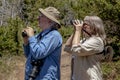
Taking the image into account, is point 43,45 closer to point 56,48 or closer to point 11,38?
point 56,48

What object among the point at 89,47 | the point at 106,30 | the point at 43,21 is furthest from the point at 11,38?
the point at 89,47

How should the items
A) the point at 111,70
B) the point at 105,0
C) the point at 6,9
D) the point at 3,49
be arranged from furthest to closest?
1. the point at 6,9
2. the point at 3,49
3. the point at 105,0
4. the point at 111,70

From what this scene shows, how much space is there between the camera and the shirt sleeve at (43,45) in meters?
3.87

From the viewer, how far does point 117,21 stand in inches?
522

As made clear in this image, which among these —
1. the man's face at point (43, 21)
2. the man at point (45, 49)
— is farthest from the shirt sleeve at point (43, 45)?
the man's face at point (43, 21)

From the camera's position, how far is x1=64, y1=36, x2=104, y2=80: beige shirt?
399 centimetres

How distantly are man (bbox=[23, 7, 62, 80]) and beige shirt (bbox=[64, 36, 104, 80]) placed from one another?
0.19 m

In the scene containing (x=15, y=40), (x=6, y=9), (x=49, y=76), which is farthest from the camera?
(x=6, y=9)

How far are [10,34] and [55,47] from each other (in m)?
13.5

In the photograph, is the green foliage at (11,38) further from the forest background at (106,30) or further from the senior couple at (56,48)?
the senior couple at (56,48)

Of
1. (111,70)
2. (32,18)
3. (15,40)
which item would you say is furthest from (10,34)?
(32,18)

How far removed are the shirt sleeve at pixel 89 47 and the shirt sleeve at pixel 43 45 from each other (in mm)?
204

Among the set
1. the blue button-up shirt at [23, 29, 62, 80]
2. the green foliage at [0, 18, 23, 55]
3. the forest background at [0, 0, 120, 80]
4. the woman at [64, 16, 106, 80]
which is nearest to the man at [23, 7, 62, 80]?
the blue button-up shirt at [23, 29, 62, 80]

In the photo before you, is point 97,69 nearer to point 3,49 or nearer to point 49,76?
point 49,76
